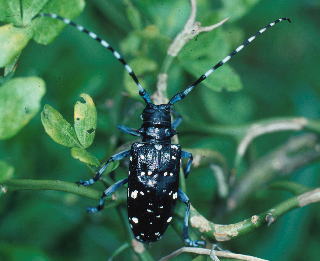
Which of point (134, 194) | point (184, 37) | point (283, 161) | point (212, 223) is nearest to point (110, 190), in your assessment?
point (134, 194)

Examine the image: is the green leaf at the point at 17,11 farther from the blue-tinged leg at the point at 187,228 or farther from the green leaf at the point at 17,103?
the blue-tinged leg at the point at 187,228

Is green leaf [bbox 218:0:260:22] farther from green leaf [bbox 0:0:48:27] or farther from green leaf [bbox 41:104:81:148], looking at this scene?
green leaf [bbox 41:104:81:148]

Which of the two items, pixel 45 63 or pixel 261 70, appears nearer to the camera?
pixel 45 63

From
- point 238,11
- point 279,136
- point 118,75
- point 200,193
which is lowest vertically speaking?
point 279,136

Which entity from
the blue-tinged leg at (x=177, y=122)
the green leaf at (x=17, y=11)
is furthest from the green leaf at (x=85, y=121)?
the blue-tinged leg at (x=177, y=122)

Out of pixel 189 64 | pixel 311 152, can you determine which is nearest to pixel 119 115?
pixel 189 64

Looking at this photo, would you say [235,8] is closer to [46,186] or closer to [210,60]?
[210,60]

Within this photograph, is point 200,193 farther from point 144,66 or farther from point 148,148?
point 144,66
